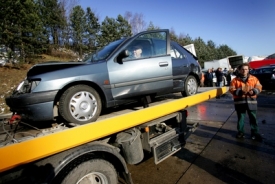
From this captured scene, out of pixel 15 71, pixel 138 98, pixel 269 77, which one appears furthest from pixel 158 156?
pixel 15 71

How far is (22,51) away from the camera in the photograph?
12984mm

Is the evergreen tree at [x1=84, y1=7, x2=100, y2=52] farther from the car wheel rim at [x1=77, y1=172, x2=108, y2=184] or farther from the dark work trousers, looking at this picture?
the car wheel rim at [x1=77, y1=172, x2=108, y2=184]

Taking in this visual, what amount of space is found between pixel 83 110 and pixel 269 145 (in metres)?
3.76

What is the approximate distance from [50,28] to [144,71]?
78.0ft

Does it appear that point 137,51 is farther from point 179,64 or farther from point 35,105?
point 35,105

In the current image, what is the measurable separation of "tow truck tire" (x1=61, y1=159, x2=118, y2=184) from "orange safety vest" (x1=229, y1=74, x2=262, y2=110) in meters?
3.31

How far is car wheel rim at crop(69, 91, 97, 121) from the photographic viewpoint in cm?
246

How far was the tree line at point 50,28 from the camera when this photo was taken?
1201 cm

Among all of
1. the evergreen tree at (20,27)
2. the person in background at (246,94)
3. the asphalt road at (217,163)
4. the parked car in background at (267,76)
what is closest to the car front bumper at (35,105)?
the asphalt road at (217,163)

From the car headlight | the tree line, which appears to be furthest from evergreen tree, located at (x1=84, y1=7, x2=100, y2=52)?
the car headlight

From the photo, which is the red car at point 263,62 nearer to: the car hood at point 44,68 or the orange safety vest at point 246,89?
the orange safety vest at point 246,89

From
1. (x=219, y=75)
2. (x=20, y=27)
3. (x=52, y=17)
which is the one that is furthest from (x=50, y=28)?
(x=219, y=75)

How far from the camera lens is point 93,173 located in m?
2.22

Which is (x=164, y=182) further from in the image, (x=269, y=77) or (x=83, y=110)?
(x=269, y=77)
